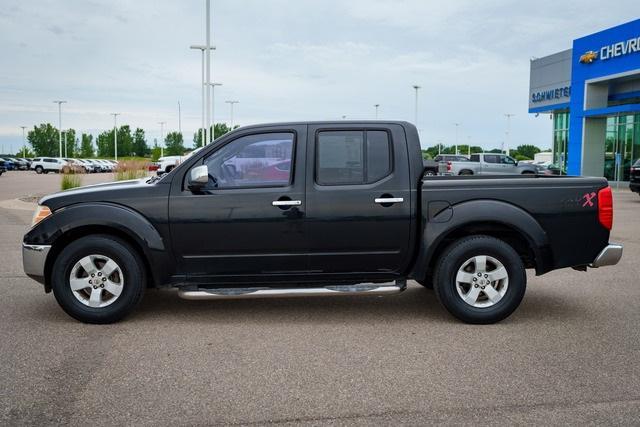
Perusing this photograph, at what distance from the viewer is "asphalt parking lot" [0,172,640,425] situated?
12.5 feet

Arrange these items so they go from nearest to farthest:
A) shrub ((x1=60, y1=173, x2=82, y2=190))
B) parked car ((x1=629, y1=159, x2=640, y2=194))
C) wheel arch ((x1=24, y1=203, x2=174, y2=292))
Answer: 1. wheel arch ((x1=24, y1=203, x2=174, y2=292))
2. parked car ((x1=629, y1=159, x2=640, y2=194))
3. shrub ((x1=60, y1=173, x2=82, y2=190))

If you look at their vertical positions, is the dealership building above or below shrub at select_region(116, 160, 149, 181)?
above

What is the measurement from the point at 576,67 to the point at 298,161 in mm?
32939

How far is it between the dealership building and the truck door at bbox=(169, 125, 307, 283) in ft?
92.6

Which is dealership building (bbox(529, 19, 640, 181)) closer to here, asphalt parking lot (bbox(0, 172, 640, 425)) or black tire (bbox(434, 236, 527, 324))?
black tire (bbox(434, 236, 527, 324))

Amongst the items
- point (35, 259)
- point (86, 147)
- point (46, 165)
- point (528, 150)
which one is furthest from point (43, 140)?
point (35, 259)

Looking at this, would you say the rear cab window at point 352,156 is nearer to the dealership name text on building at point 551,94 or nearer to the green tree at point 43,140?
the dealership name text on building at point 551,94

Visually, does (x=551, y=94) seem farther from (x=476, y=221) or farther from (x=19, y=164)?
(x=19, y=164)

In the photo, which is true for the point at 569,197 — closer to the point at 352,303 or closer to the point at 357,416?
the point at 352,303

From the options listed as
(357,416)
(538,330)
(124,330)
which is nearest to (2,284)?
(124,330)

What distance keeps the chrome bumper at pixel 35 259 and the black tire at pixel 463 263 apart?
3558mm

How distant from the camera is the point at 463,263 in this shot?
575 centimetres

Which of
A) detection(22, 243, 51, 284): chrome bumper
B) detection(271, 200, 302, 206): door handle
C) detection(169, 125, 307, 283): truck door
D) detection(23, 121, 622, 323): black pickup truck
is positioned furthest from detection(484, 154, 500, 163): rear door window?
detection(22, 243, 51, 284): chrome bumper

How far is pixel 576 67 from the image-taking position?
113 ft
